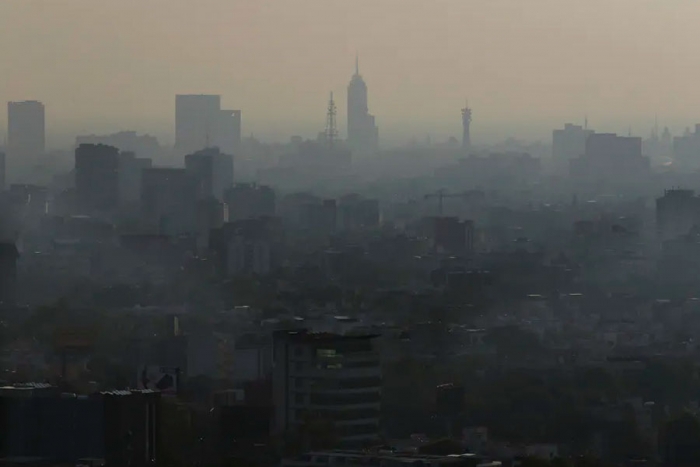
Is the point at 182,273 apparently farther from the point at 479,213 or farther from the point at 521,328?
the point at 479,213

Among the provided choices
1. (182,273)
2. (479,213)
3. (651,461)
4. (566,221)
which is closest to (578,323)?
(182,273)

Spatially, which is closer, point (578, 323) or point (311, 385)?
point (311, 385)

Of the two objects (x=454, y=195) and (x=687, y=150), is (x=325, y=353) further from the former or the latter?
(x=687, y=150)

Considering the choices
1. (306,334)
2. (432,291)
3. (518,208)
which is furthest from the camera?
(518,208)

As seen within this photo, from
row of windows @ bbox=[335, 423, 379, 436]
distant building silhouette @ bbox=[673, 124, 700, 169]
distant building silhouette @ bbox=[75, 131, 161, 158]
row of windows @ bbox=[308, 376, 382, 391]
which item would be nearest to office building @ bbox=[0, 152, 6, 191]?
distant building silhouette @ bbox=[75, 131, 161, 158]

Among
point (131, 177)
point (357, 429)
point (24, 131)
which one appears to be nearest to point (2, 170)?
point (24, 131)

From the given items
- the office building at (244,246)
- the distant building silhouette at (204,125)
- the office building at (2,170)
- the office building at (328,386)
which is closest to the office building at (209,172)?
the distant building silhouette at (204,125)
